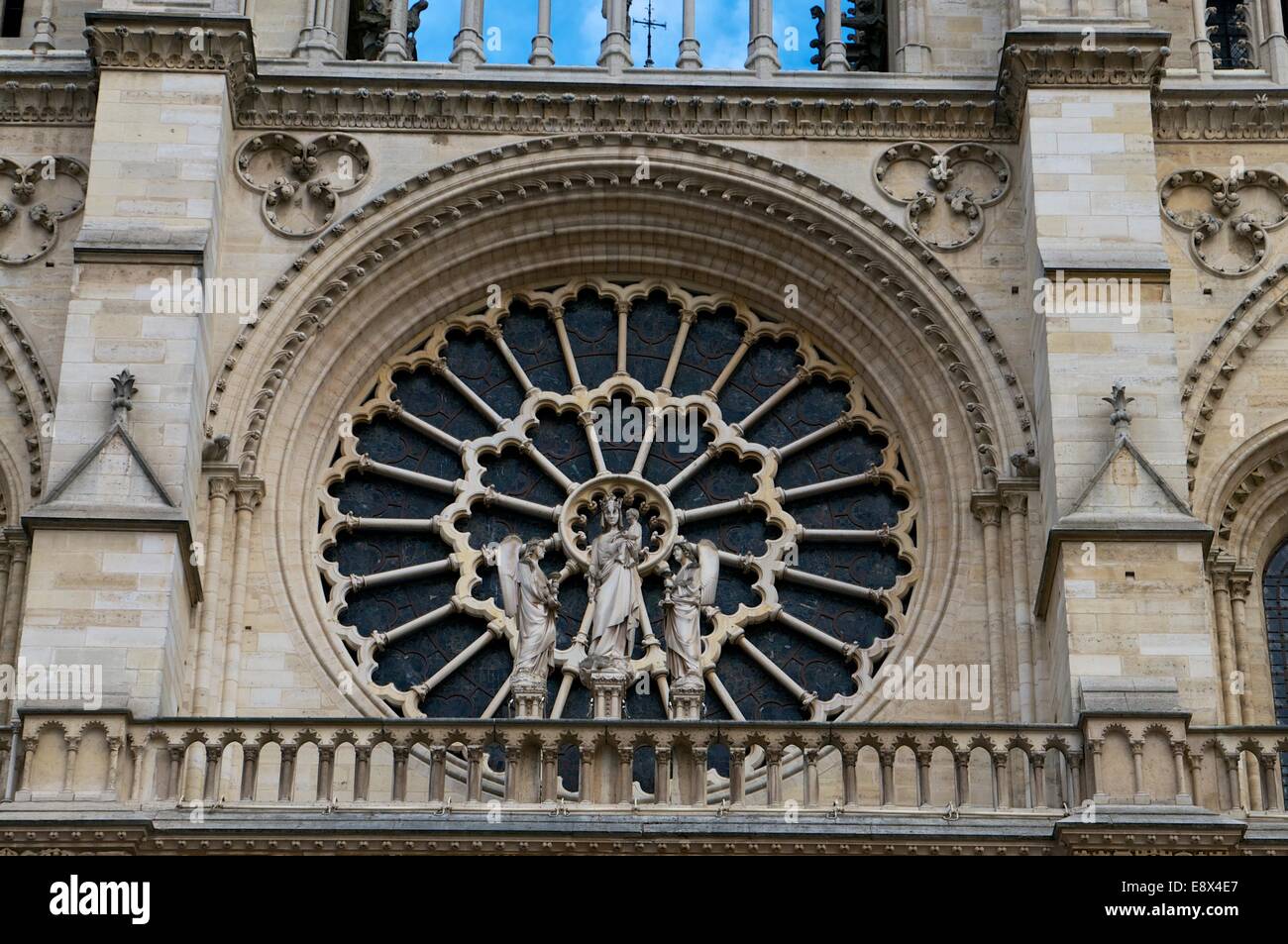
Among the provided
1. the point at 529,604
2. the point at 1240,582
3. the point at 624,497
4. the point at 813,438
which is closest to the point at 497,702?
the point at 529,604

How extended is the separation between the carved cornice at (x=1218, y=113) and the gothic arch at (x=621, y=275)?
2.12 m

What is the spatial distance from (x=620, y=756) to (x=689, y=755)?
0.43 metres

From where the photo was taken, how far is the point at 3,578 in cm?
2236

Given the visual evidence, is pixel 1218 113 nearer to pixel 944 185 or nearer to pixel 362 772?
pixel 944 185

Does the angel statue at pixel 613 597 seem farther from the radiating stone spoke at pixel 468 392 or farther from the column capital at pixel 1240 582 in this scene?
the column capital at pixel 1240 582

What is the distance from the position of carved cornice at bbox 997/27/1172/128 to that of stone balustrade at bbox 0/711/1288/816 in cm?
516

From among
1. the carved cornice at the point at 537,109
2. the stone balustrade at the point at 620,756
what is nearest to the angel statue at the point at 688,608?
the stone balustrade at the point at 620,756

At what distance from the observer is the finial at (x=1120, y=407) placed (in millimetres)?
21562

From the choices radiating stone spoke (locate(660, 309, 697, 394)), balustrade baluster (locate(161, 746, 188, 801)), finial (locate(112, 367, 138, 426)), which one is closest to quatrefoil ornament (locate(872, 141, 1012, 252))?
radiating stone spoke (locate(660, 309, 697, 394))

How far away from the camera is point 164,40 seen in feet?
75.9

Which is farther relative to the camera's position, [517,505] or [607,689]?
[517,505]

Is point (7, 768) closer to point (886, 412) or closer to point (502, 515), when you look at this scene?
point (502, 515)
